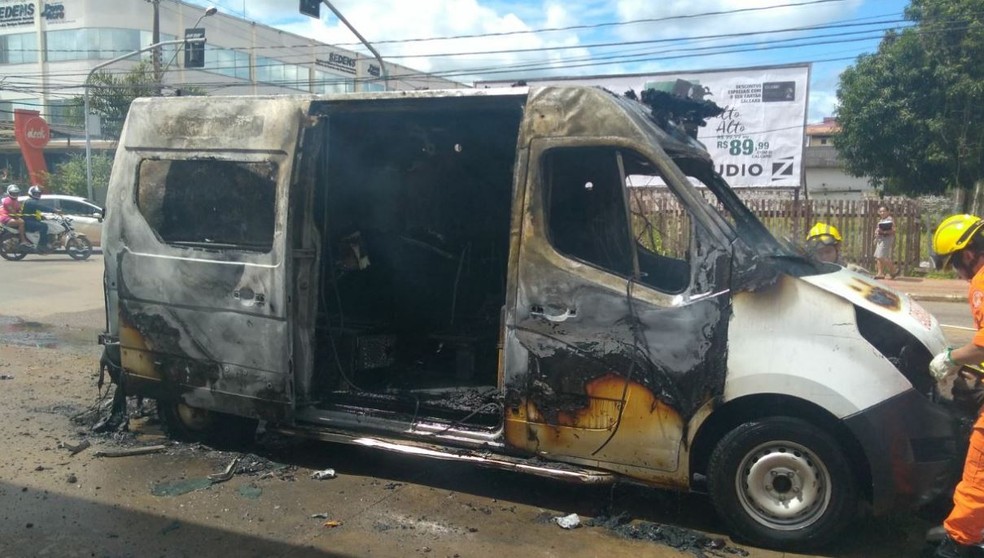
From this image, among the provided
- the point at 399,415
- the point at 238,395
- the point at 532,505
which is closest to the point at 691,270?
the point at 532,505

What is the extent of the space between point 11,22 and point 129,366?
57736mm

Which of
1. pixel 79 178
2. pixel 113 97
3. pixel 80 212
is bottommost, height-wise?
pixel 80 212

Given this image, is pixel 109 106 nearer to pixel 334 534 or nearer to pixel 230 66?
pixel 230 66

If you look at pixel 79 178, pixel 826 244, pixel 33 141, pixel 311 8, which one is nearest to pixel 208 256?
pixel 826 244

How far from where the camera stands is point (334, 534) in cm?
→ 436

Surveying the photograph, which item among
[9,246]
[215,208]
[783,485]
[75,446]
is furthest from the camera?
[9,246]

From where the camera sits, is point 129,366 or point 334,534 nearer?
point 334,534

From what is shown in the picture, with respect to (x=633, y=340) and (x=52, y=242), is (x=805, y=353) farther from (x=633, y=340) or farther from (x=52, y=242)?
(x=52, y=242)

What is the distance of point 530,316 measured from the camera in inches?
175

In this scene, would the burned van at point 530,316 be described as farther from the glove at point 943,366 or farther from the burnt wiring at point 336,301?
the glove at point 943,366

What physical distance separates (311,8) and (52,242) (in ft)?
28.9

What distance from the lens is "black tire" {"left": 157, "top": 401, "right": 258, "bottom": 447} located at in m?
5.86

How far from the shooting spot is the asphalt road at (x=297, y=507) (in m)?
4.19

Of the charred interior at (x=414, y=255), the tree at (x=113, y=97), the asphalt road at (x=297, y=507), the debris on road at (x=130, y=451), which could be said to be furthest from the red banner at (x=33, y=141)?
the debris on road at (x=130, y=451)
